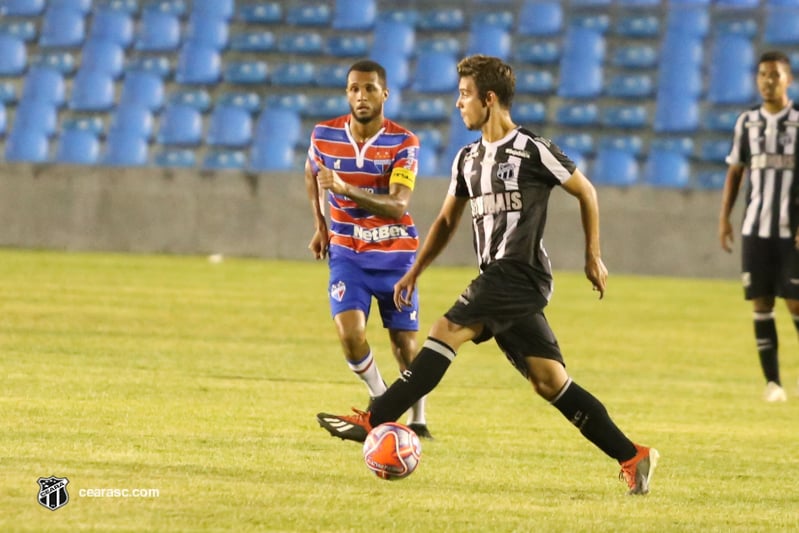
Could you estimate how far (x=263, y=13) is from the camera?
2547 cm

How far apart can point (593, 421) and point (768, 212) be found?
467 centimetres

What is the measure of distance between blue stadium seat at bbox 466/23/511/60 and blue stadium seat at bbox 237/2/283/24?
322cm

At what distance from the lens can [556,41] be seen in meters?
24.9

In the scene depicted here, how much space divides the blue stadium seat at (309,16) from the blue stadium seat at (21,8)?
4.24m

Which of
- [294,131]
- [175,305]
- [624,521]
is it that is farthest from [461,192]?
[294,131]

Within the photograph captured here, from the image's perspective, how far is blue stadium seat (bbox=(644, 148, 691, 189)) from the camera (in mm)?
23188

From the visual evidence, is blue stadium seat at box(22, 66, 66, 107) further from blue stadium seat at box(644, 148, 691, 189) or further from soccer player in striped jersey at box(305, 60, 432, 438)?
soccer player in striped jersey at box(305, 60, 432, 438)

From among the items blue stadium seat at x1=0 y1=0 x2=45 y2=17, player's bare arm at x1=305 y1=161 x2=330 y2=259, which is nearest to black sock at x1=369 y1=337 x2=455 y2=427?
player's bare arm at x1=305 y1=161 x2=330 y2=259

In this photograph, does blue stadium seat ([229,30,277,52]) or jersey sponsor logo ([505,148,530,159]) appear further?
blue stadium seat ([229,30,277,52])

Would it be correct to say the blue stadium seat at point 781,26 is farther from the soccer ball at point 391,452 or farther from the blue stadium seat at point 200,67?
the soccer ball at point 391,452

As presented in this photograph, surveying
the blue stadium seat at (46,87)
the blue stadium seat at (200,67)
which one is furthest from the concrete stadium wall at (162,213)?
the blue stadium seat at (200,67)

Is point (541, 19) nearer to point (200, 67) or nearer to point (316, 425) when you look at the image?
point (200, 67)

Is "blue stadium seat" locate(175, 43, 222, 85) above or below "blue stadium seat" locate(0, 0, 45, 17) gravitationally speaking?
below

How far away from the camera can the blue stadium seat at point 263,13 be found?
25469mm
